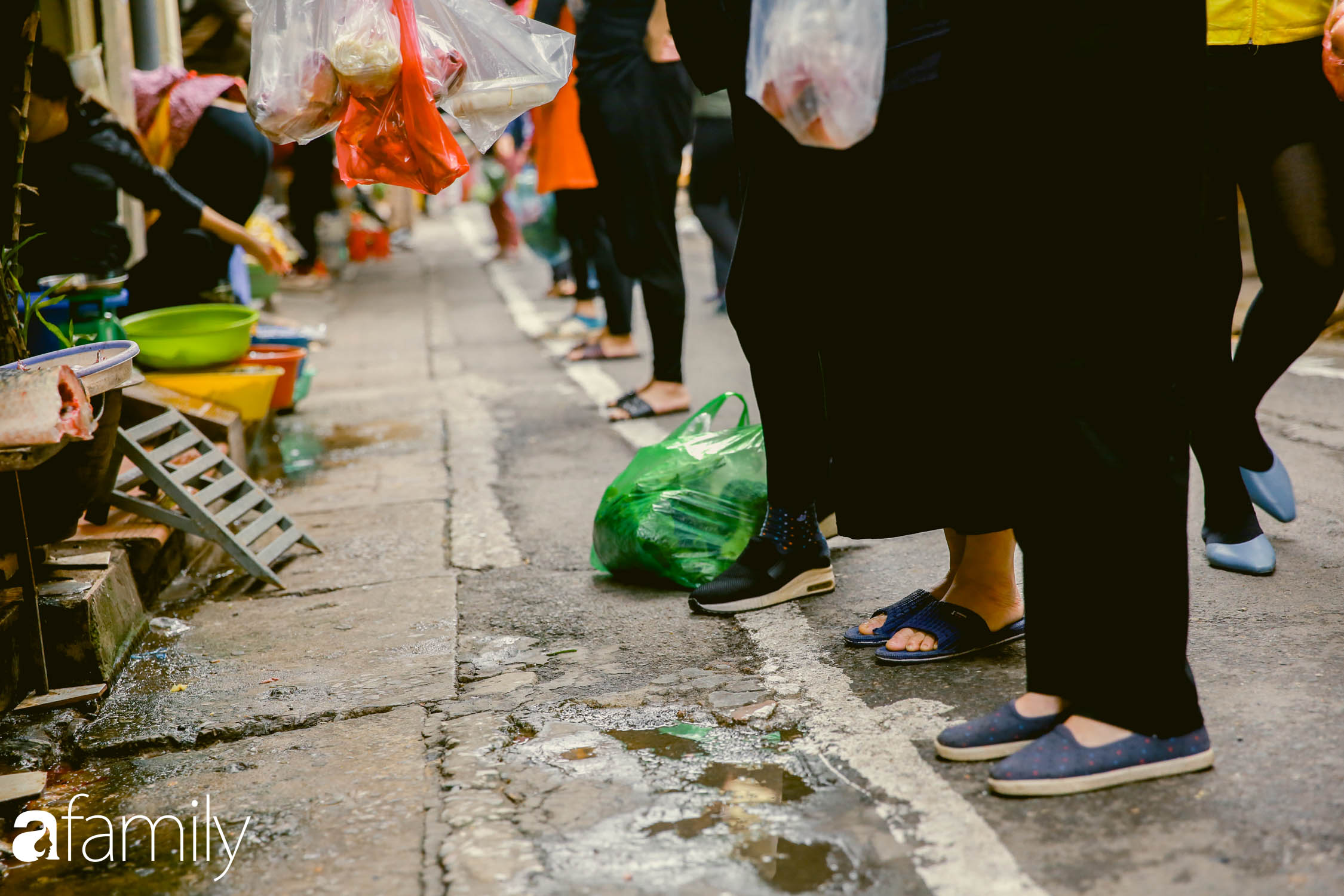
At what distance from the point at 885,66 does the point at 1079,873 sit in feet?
4.23

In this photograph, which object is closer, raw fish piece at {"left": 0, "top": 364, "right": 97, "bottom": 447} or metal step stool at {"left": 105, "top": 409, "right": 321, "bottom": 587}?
raw fish piece at {"left": 0, "top": 364, "right": 97, "bottom": 447}

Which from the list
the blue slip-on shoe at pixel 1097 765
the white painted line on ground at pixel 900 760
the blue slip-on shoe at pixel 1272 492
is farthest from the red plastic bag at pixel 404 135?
the blue slip-on shoe at pixel 1272 492

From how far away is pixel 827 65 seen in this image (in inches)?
69.5

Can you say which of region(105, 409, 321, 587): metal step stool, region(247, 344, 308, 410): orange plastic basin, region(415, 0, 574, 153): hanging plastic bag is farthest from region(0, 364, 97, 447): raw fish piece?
region(247, 344, 308, 410): orange plastic basin

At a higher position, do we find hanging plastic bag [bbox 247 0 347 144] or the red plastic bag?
hanging plastic bag [bbox 247 0 347 144]

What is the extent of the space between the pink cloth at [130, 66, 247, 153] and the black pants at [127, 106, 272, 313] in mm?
45

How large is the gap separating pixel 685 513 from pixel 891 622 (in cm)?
65

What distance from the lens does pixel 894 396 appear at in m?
2.24

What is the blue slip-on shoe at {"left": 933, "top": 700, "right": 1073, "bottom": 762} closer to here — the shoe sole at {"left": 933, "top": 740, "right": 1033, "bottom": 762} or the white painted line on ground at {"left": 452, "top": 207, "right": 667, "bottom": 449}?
the shoe sole at {"left": 933, "top": 740, "right": 1033, "bottom": 762}

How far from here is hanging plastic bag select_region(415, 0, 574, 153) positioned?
2.73 metres

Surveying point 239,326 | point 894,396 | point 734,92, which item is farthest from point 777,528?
point 239,326

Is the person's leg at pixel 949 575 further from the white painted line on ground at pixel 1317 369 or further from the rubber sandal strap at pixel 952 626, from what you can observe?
the white painted line on ground at pixel 1317 369

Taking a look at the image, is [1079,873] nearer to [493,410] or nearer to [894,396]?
[894,396]

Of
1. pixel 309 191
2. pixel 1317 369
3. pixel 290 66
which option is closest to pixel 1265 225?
pixel 290 66
